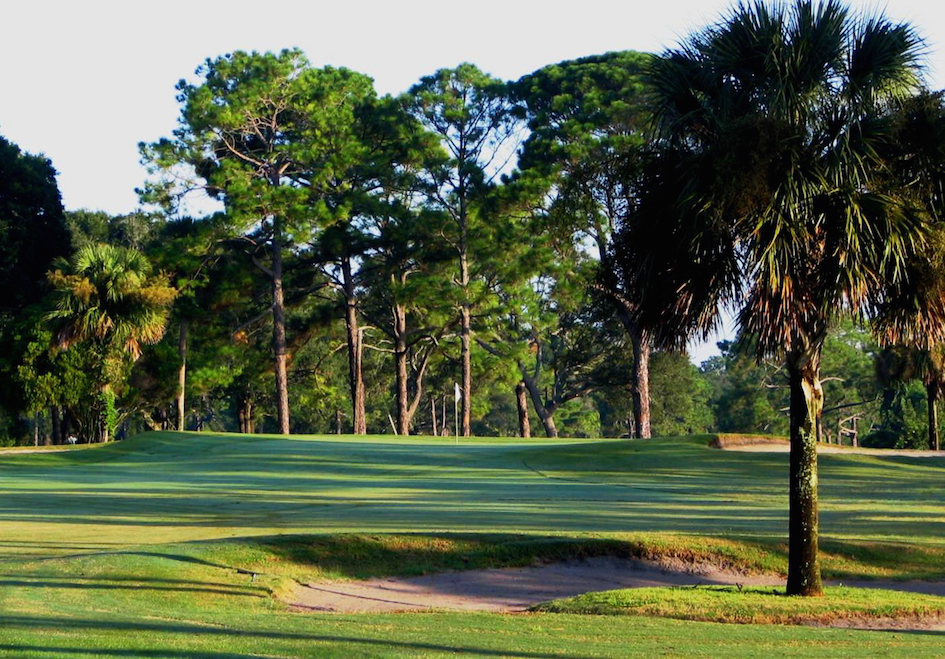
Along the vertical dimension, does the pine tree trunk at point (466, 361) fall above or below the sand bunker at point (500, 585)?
above

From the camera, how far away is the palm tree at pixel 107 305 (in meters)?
47.8

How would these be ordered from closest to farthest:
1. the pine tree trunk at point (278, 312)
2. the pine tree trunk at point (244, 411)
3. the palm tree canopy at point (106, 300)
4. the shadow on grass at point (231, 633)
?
the shadow on grass at point (231, 633), the palm tree canopy at point (106, 300), the pine tree trunk at point (278, 312), the pine tree trunk at point (244, 411)

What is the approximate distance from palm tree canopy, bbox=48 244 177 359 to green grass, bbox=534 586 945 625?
37.8m

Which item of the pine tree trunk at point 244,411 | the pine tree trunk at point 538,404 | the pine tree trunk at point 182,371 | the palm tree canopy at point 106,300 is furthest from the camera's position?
the pine tree trunk at point 244,411

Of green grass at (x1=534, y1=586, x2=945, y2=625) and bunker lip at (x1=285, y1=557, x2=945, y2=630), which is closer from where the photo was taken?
green grass at (x1=534, y1=586, x2=945, y2=625)

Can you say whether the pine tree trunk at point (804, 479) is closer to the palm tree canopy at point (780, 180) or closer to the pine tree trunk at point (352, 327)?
the palm tree canopy at point (780, 180)

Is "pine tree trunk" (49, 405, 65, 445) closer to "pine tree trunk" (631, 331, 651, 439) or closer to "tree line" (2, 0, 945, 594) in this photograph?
"tree line" (2, 0, 945, 594)

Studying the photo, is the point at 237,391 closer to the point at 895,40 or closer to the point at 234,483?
the point at 234,483

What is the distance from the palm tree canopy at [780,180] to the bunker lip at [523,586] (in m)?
3.89

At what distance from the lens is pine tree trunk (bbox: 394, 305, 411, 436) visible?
6012 centimetres

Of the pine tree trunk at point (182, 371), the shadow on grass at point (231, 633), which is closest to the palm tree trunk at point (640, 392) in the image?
the pine tree trunk at point (182, 371)

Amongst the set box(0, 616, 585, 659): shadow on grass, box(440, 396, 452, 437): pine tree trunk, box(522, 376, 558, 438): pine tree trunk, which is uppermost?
box(522, 376, 558, 438): pine tree trunk

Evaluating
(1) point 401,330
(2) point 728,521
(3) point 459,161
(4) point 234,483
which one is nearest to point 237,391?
(1) point 401,330

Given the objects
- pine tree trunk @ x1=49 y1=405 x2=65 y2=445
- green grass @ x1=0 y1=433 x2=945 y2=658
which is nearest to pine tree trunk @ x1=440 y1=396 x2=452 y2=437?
pine tree trunk @ x1=49 y1=405 x2=65 y2=445
